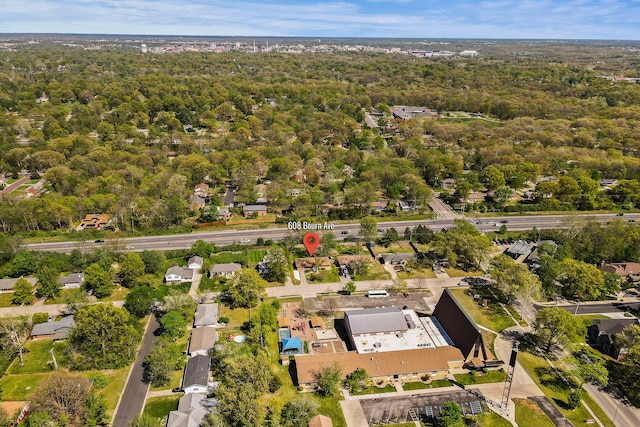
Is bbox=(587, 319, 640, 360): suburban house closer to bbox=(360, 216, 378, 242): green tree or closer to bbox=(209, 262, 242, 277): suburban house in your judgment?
bbox=(360, 216, 378, 242): green tree

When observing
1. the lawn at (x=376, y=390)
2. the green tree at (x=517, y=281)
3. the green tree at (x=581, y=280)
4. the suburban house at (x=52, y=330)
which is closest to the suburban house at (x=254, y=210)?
the suburban house at (x=52, y=330)

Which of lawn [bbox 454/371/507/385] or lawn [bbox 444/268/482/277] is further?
lawn [bbox 444/268/482/277]

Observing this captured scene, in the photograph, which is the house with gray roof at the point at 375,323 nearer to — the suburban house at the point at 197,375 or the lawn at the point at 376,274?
the lawn at the point at 376,274

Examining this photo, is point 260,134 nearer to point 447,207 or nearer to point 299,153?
point 299,153

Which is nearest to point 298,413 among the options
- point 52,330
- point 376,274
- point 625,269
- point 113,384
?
point 113,384

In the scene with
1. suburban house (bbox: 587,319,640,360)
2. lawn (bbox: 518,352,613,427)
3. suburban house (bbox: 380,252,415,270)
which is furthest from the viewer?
suburban house (bbox: 380,252,415,270)

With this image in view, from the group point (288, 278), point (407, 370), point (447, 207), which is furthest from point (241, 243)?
point (447, 207)

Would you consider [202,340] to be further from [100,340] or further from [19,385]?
[19,385]

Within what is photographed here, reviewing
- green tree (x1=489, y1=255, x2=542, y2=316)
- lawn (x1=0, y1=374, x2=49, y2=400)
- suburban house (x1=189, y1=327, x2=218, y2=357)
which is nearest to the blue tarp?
suburban house (x1=189, y1=327, x2=218, y2=357)
